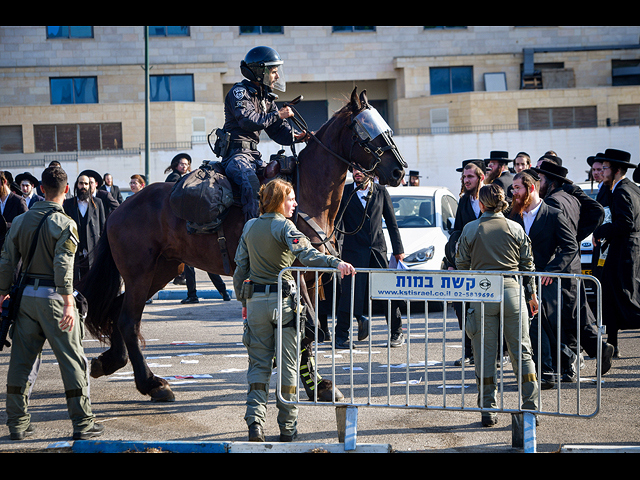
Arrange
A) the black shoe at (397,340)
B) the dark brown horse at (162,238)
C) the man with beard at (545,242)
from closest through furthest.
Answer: the dark brown horse at (162,238) < the man with beard at (545,242) < the black shoe at (397,340)

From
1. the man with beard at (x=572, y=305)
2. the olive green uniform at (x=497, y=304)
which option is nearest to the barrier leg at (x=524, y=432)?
the olive green uniform at (x=497, y=304)

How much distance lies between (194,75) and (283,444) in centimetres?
3968

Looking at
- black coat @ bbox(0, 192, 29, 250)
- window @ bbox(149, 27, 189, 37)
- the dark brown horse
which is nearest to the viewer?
the dark brown horse

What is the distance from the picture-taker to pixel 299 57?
→ 42.8 metres

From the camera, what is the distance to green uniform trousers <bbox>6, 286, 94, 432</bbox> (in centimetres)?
516

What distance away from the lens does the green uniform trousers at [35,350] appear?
5.16m

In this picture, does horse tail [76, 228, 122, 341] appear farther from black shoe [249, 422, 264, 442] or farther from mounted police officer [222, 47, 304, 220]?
black shoe [249, 422, 264, 442]

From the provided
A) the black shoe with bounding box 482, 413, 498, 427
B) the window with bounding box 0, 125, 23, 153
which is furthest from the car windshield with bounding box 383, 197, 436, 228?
the window with bounding box 0, 125, 23, 153

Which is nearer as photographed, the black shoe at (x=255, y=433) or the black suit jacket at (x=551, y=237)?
the black shoe at (x=255, y=433)

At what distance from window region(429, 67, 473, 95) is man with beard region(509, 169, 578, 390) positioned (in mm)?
37189

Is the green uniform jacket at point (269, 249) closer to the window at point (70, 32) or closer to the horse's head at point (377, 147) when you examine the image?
the horse's head at point (377, 147)

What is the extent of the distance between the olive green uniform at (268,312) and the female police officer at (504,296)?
54.6 inches

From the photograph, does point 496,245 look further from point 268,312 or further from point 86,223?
point 86,223
